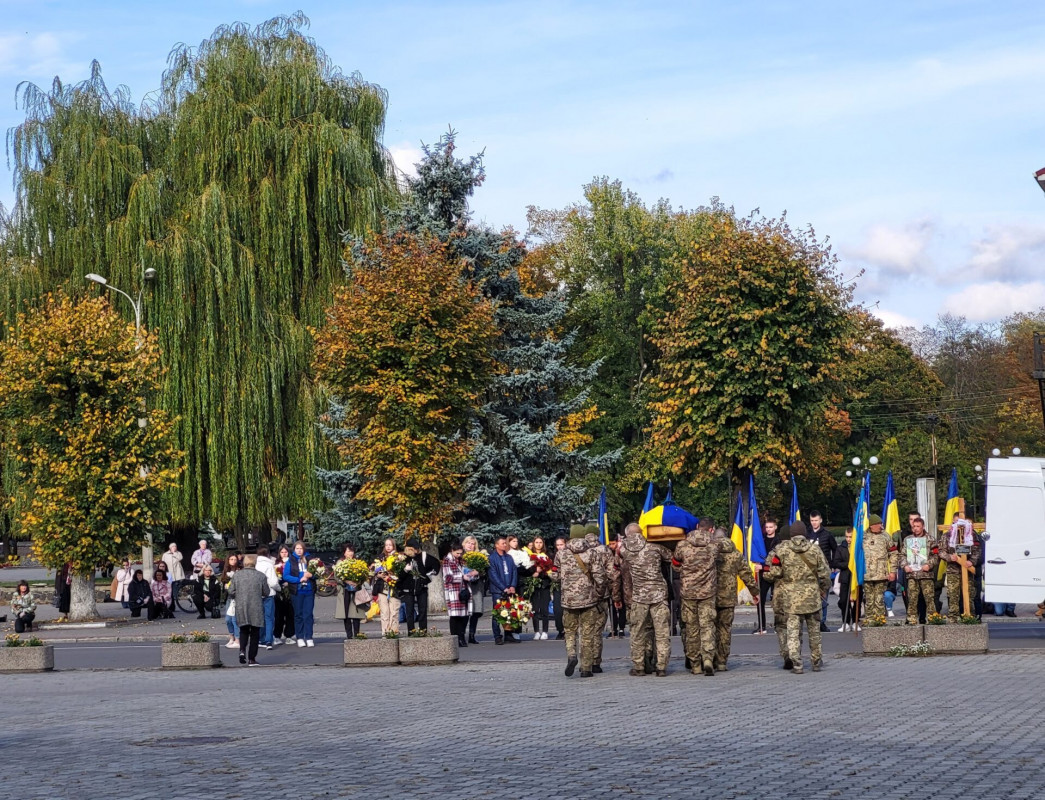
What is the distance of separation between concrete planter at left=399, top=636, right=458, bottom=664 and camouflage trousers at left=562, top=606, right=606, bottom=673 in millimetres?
2951

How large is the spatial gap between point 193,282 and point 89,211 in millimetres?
3425

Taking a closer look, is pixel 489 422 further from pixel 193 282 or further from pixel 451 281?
pixel 193 282

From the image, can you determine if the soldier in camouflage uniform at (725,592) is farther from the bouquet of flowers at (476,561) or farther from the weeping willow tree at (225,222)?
the weeping willow tree at (225,222)

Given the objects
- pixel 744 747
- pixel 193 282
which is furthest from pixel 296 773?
pixel 193 282

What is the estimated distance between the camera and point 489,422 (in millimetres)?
34719

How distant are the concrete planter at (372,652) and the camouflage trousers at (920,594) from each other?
7.69 metres

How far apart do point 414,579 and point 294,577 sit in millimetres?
1900

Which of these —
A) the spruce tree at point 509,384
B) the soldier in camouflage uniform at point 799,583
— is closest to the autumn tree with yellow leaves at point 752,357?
the spruce tree at point 509,384

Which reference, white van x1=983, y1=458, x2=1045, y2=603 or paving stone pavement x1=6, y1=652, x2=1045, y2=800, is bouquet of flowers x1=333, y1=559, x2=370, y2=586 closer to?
paving stone pavement x1=6, y1=652, x2=1045, y2=800

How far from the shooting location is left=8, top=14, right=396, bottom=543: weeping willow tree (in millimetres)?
35969

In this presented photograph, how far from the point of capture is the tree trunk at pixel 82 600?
3164cm

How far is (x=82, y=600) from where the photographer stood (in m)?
31.8

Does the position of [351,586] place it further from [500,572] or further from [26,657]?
[26,657]

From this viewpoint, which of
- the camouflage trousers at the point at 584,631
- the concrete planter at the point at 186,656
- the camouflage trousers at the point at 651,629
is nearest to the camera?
the camouflage trousers at the point at 651,629
